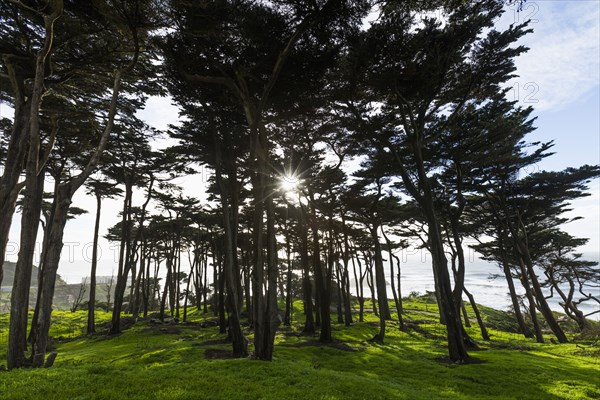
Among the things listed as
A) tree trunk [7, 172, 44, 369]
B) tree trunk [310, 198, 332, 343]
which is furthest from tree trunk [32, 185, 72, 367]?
tree trunk [310, 198, 332, 343]

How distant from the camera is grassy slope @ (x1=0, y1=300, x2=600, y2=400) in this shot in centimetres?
592

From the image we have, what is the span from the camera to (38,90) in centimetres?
916

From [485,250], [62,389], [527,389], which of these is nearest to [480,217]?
[485,250]

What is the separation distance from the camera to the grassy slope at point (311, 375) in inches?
233

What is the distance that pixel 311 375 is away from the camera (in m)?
7.89

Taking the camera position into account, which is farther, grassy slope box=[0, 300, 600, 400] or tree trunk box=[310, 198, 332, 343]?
tree trunk box=[310, 198, 332, 343]

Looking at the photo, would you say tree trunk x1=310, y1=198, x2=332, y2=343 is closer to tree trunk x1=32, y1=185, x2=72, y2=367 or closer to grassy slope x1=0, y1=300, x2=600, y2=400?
grassy slope x1=0, y1=300, x2=600, y2=400

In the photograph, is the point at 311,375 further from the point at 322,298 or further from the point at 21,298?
the point at 322,298

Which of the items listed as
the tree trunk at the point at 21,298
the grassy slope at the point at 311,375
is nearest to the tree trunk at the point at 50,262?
the tree trunk at the point at 21,298

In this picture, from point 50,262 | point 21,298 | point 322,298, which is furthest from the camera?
point 322,298

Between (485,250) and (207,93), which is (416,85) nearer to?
(207,93)

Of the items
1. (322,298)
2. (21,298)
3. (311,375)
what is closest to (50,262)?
(21,298)

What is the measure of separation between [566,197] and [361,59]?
59.3 ft

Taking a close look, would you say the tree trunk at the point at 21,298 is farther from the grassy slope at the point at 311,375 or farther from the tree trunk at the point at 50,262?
the grassy slope at the point at 311,375
